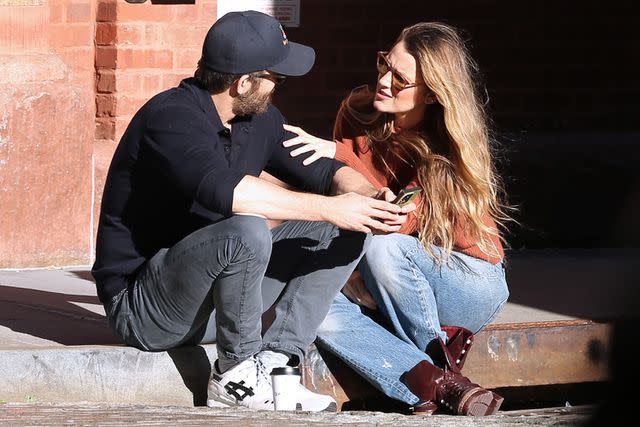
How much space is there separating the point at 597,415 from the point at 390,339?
2686mm

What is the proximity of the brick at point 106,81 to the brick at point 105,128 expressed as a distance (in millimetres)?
136

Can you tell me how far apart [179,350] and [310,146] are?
0.82 meters

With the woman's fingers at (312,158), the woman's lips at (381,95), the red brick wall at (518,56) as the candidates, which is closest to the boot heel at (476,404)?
the woman's fingers at (312,158)

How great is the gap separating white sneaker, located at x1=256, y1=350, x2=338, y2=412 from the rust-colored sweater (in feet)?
2.01

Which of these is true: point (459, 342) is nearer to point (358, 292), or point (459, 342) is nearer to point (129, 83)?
point (358, 292)

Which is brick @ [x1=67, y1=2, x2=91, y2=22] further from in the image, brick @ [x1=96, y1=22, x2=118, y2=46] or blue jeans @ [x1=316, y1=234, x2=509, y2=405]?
blue jeans @ [x1=316, y1=234, x2=509, y2=405]

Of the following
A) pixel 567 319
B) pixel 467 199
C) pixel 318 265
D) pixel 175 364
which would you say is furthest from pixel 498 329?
pixel 175 364

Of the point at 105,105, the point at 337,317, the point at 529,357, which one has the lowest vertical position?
the point at 529,357

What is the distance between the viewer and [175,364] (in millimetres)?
3400

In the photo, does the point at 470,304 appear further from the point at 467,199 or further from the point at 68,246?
the point at 68,246

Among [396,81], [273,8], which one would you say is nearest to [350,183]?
[396,81]

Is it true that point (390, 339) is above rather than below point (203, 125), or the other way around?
below

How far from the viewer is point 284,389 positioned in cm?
321

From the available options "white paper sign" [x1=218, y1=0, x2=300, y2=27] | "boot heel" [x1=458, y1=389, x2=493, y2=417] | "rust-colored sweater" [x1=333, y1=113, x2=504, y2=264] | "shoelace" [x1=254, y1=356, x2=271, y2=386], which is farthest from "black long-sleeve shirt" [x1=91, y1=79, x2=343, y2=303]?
"white paper sign" [x1=218, y1=0, x2=300, y2=27]
